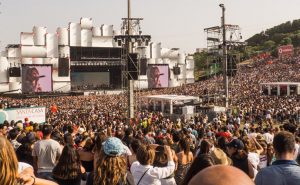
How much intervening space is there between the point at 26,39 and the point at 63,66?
581 cm

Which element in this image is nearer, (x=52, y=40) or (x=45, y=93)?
(x=45, y=93)

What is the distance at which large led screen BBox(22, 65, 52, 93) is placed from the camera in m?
49.5

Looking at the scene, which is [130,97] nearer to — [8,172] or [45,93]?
[8,172]

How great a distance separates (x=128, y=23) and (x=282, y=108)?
44.0 ft

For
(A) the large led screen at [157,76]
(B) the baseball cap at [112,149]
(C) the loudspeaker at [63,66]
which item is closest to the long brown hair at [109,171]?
(B) the baseball cap at [112,149]

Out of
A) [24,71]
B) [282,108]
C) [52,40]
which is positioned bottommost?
[282,108]

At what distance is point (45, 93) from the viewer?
176 feet

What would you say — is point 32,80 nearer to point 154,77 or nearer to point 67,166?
point 154,77

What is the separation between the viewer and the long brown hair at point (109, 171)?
3896mm

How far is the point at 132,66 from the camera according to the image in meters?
23.4

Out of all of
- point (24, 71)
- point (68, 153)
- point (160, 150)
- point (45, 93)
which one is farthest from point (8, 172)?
point (45, 93)

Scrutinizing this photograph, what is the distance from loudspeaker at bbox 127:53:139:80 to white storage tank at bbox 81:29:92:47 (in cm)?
3846

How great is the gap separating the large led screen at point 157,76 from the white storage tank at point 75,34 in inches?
423

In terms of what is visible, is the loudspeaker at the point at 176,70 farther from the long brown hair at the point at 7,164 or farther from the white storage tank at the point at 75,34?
the long brown hair at the point at 7,164
